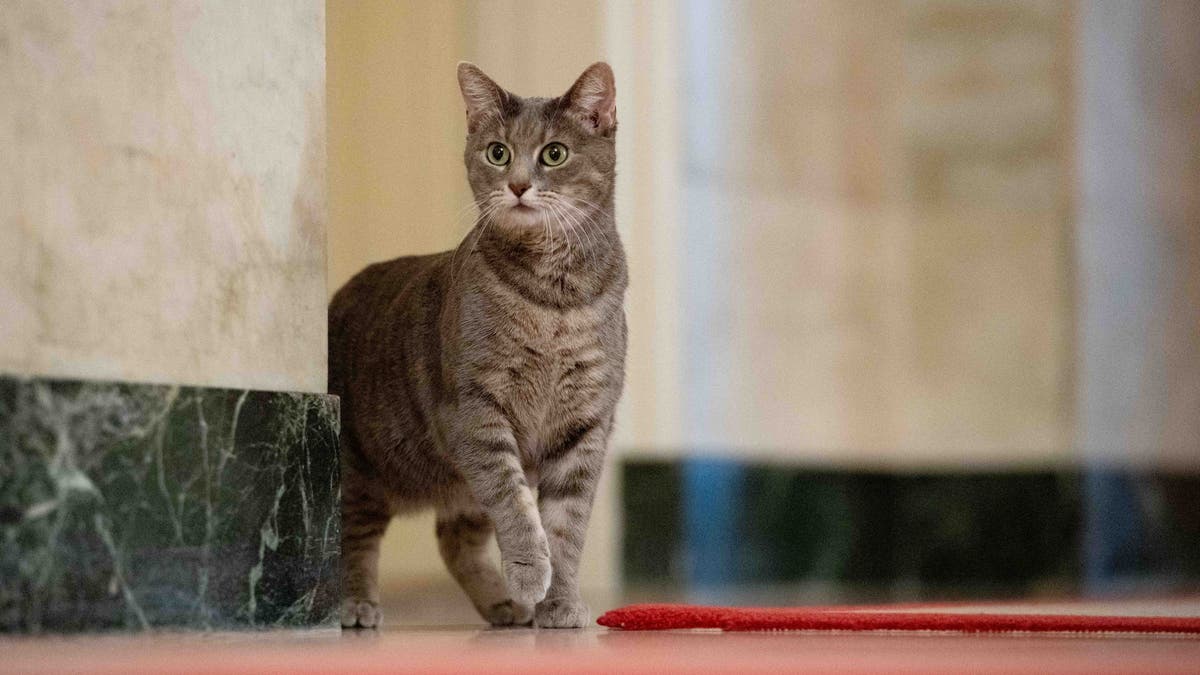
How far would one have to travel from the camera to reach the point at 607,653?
1.17 meters

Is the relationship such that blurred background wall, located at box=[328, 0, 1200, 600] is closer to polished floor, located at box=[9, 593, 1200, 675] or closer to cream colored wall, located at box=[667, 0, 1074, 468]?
cream colored wall, located at box=[667, 0, 1074, 468]

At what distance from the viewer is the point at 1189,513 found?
13.3 ft

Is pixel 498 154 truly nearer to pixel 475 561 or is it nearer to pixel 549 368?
pixel 549 368

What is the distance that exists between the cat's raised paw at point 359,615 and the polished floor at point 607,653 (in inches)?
10.7

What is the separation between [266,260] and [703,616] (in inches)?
23.9

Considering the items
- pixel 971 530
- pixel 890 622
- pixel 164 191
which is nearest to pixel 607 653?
pixel 890 622

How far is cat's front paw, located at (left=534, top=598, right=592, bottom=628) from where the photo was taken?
1668 mm

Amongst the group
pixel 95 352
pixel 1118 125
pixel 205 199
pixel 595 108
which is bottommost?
pixel 95 352

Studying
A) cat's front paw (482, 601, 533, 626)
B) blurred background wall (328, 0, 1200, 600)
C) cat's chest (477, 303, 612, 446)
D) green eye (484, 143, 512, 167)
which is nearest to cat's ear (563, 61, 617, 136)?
green eye (484, 143, 512, 167)

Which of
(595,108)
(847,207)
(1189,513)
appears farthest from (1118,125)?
(595,108)

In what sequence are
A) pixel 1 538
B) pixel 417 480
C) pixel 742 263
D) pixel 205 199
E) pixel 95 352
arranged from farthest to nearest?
pixel 742 263 < pixel 417 480 < pixel 205 199 < pixel 95 352 < pixel 1 538

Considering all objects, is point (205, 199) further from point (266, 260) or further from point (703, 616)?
point (703, 616)

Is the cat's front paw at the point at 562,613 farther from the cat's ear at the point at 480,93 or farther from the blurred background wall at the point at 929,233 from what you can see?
the blurred background wall at the point at 929,233

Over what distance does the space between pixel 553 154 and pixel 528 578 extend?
565 mm
